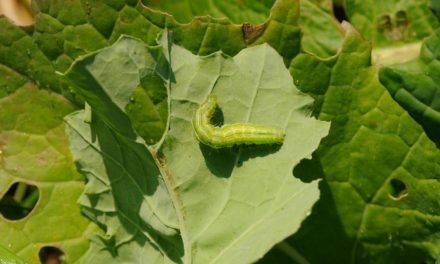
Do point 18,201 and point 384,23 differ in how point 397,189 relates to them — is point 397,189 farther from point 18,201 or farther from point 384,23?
point 18,201

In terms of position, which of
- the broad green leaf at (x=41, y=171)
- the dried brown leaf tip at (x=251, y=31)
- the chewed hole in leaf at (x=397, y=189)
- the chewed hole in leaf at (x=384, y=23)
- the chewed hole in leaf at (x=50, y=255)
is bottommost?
the chewed hole in leaf at (x=50, y=255)

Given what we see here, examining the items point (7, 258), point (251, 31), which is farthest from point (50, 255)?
point (251, 31)

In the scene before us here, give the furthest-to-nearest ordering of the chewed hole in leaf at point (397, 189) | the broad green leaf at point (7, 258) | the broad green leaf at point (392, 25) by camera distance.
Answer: the broad green leaf at point (392, 25), the chewed hole in leaf at point (397, 189), the broad green leaf at point (7, 258)

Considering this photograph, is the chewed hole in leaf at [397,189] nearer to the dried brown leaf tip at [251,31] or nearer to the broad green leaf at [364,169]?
the broad green leaf at [364,169]

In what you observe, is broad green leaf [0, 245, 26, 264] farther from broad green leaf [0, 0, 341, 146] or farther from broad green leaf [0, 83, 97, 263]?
broad green leaf [0, 0, 341, 146]

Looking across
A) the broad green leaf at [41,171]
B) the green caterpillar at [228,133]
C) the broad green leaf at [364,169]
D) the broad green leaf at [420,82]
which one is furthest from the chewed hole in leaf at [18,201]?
the broad green leaf at [420,82]

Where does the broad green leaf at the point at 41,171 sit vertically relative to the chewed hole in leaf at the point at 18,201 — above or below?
above
